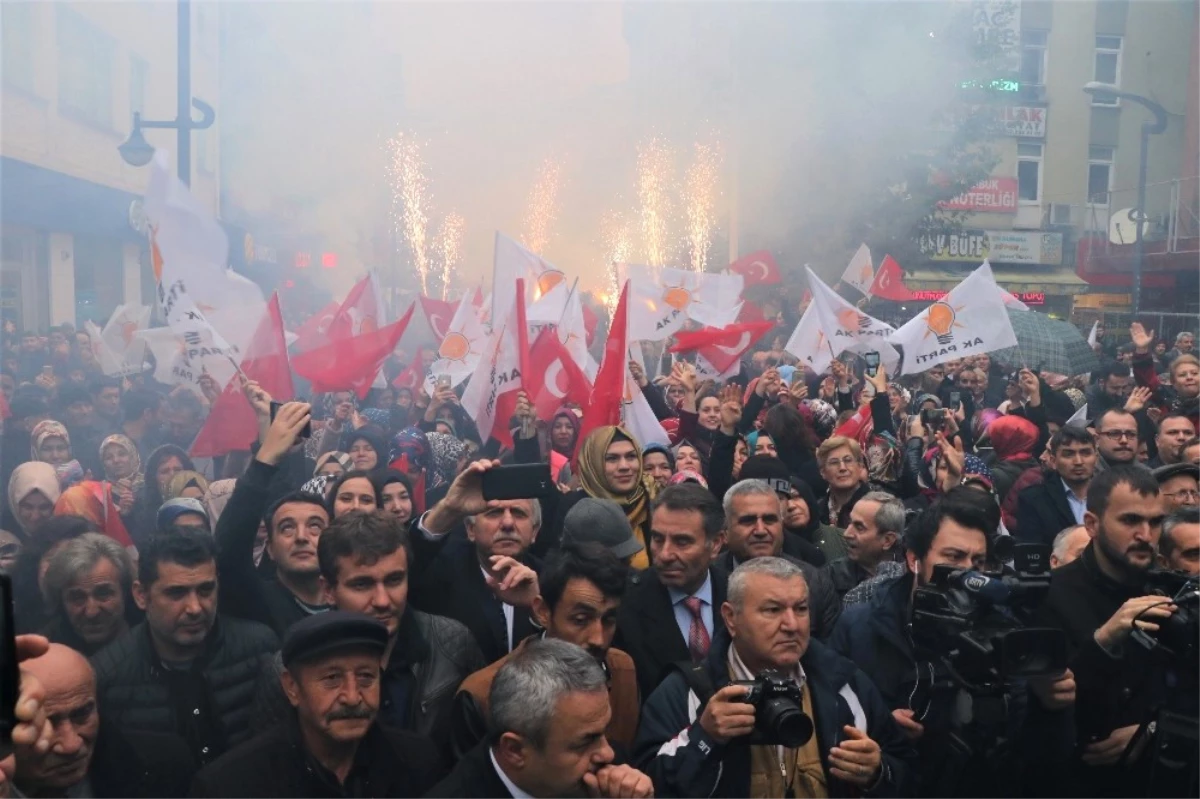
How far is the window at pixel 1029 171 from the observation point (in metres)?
32.5

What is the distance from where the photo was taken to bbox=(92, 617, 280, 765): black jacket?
3.22m

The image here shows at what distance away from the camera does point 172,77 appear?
22641mm

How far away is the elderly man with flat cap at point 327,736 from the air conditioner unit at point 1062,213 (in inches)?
1257

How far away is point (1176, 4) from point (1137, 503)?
103ft

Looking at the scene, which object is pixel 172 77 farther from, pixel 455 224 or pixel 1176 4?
pixel 1176 4

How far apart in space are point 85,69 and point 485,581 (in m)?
17.2

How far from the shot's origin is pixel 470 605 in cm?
382

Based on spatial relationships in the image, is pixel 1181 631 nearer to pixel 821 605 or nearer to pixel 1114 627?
pixel 1114 627

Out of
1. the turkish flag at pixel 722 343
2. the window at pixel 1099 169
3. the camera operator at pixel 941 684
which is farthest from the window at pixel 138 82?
the window at pixel 1099 169

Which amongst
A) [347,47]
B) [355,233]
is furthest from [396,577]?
[355,233]

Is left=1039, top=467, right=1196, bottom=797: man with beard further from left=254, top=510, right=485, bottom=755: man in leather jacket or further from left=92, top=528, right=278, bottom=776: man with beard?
left=92, top=528, right=278, bottom=776: man with beard

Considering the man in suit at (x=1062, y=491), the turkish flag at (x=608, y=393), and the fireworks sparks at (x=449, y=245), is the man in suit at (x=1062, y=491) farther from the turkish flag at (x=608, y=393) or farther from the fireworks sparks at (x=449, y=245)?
the fireworks sparks at (x=449, y=245)

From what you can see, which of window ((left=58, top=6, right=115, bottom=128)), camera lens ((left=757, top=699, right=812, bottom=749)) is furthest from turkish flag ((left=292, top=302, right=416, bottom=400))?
window ((left=58, top=6, right=115, bottom=128))

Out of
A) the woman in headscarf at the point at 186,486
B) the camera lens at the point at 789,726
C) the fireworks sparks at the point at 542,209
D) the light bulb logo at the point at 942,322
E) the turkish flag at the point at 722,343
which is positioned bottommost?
the camera lens at the point at 789,726
